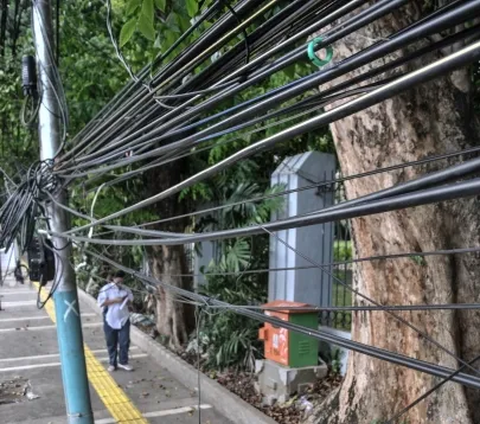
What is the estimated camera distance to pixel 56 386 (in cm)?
702

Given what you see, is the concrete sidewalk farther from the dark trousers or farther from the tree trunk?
the tree trunk

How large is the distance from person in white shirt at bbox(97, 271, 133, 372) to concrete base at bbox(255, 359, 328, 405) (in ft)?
8.22

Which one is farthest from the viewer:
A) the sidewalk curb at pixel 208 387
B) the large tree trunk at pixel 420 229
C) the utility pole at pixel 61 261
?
the sidewalk curb at pixel 208 387

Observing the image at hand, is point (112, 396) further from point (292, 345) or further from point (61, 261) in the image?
point (61, 261)

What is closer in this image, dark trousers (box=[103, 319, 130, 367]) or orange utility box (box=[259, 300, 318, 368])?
orange utility box (box=[259, 300, 318, 368])

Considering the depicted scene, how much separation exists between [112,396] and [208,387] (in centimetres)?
121

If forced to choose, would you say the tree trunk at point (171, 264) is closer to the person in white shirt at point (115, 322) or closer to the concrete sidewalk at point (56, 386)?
the concrete sidewalk at point (56, 386)

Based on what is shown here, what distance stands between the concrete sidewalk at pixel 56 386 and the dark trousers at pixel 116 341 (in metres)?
0.20

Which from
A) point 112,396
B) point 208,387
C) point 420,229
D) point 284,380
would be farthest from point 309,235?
point 112,396

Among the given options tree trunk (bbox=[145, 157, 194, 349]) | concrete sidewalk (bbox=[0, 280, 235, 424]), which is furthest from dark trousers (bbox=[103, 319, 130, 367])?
tree trunk (bbox=[145, 157, 194, 349])

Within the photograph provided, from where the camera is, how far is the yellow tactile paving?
597 cm

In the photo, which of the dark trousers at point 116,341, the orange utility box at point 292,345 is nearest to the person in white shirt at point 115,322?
the dark trousers at point 116,341

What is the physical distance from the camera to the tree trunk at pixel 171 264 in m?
8.50

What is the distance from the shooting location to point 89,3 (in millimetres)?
7227
